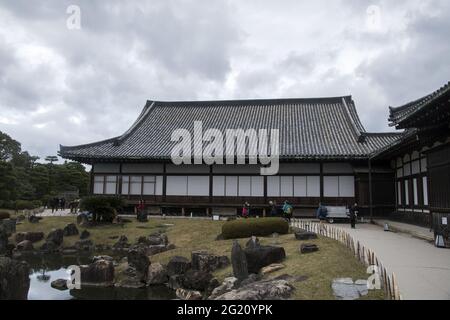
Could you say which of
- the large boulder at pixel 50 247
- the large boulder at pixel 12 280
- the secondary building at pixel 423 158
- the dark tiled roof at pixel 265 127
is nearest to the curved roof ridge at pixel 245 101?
the dark tiled roof at pixel 265 127

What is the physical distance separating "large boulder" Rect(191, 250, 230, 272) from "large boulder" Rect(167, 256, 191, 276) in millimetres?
321

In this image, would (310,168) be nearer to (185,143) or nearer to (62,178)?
(185,143)

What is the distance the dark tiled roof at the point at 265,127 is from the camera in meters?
31.0

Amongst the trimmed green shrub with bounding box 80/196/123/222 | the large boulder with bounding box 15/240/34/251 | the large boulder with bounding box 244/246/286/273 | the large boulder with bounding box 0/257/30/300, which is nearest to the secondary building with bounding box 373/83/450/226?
the large boulder with bounding box 244/246/286/273

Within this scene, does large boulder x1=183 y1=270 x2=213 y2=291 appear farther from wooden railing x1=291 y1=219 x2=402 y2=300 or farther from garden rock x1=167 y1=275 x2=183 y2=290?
wooden railing x1=291 y1=219 x2=402 y2=300

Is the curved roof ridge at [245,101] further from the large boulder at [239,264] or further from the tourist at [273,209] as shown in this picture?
the large boulder at [239,264]

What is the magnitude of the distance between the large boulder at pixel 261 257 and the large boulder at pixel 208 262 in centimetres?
219

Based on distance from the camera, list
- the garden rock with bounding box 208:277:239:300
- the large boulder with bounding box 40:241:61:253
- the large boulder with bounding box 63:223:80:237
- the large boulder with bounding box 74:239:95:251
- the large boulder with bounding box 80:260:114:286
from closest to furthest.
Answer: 1. the garden rock with bounding box 208:277:239:300
2. the large boulder with bounding box 80:260:114:286
3. the large boulder with bounding box 74:239:95:251
4. the large boulder with bounding box 40:241:61:253
5. the large boulder with bounding box 63:223:80:237

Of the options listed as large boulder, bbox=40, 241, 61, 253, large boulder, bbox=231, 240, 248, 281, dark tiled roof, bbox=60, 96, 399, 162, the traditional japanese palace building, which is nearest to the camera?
large boulder, bbox=231, 240, 248, 281

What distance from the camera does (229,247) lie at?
18797 millimetres

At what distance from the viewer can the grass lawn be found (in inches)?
436
